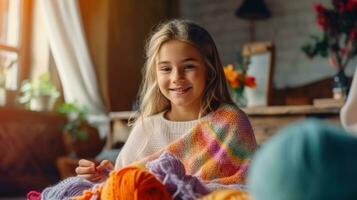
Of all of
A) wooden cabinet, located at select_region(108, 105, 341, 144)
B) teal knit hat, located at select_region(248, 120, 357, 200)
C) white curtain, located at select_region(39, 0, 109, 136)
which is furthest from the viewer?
white curtain, located at select_region(39, 0, 109, 136)

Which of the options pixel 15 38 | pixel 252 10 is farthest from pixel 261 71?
pixel 15 38

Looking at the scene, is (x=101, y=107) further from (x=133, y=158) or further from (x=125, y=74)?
(x=133, y=158)

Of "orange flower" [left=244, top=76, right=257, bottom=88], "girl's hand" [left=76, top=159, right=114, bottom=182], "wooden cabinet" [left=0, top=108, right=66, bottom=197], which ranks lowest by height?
"wooden cabinet" [left=0, top=108, right=66, bottom=197]

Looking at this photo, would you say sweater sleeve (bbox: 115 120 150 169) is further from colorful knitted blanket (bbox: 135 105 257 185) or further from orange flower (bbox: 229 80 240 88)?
orange flower (bbox: 229 80 240 88)

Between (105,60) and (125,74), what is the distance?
0.19 metres

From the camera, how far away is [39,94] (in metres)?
2.63

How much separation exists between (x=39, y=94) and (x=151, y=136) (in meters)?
1.62

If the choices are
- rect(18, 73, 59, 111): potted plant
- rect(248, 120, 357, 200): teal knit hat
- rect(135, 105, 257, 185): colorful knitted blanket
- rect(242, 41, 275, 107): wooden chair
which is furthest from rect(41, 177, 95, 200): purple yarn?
rect(18, 73, 59, 111): potted plant

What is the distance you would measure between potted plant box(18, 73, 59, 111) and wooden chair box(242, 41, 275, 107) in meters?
1.00

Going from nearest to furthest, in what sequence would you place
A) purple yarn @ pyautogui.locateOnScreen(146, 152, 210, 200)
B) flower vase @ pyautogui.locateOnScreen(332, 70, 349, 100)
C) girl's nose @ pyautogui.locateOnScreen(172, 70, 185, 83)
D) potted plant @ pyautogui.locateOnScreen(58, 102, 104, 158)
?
purple yarn @ pyautogui.locateOnScreen(146, 152, 210, 200) < girl's nose @ pyautogui.locateOnScreen(172, 70, 185, 83) < flower vase @ pyautogui.locateOnScreen(332, 70, 349, 100) < potted plant @ pyautogui.locateOnScreen(58, 102, 104, 158)

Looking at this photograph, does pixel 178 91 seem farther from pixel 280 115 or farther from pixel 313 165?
pixel 280 115

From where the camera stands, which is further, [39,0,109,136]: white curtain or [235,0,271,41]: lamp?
[235,0,271,41]: lamp

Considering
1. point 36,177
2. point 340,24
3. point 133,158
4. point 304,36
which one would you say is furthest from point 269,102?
point 133,158

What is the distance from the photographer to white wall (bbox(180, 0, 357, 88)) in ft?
9.76
